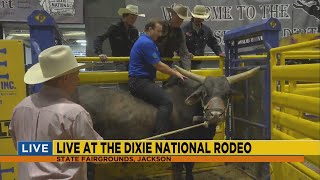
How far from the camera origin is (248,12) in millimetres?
9141

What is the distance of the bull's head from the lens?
4.52 metres

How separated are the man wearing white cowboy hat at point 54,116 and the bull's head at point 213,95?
245 centimetres

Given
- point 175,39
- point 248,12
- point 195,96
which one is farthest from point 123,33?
point 248,12

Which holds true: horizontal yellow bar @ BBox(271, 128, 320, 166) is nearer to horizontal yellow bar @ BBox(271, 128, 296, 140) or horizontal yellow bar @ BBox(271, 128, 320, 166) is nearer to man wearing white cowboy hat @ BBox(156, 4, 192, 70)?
horizontal yellow bar @ BBox(271, 128, 296, 140)

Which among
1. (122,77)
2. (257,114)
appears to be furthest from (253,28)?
(122,77)

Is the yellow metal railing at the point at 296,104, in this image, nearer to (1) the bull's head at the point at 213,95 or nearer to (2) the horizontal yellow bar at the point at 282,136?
(2) the horizontal yellow bar at the point at 282,136

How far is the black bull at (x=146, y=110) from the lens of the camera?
4688mm

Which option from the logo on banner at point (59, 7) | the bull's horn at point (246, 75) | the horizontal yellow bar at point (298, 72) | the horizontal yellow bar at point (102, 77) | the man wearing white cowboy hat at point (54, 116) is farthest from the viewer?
the logo on banner at point (59, 7)

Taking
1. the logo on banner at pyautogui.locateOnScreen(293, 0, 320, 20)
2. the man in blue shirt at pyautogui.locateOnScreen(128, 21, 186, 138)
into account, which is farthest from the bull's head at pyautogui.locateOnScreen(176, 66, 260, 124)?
the logo on banner at pyautogui.locateOnScreen(293, 0, 320, 20)

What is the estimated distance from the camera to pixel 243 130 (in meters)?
5.63

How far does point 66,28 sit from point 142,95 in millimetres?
4707

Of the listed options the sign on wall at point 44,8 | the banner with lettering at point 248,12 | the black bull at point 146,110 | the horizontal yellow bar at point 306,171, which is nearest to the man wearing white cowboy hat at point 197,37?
the black bull at point 146,110

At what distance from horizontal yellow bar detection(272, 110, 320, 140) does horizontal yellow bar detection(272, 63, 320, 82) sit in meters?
0.33

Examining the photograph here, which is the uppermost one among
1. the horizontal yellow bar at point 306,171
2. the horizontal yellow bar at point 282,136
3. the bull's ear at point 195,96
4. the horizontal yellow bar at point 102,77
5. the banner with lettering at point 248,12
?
the banner with lettering at point 248,12
